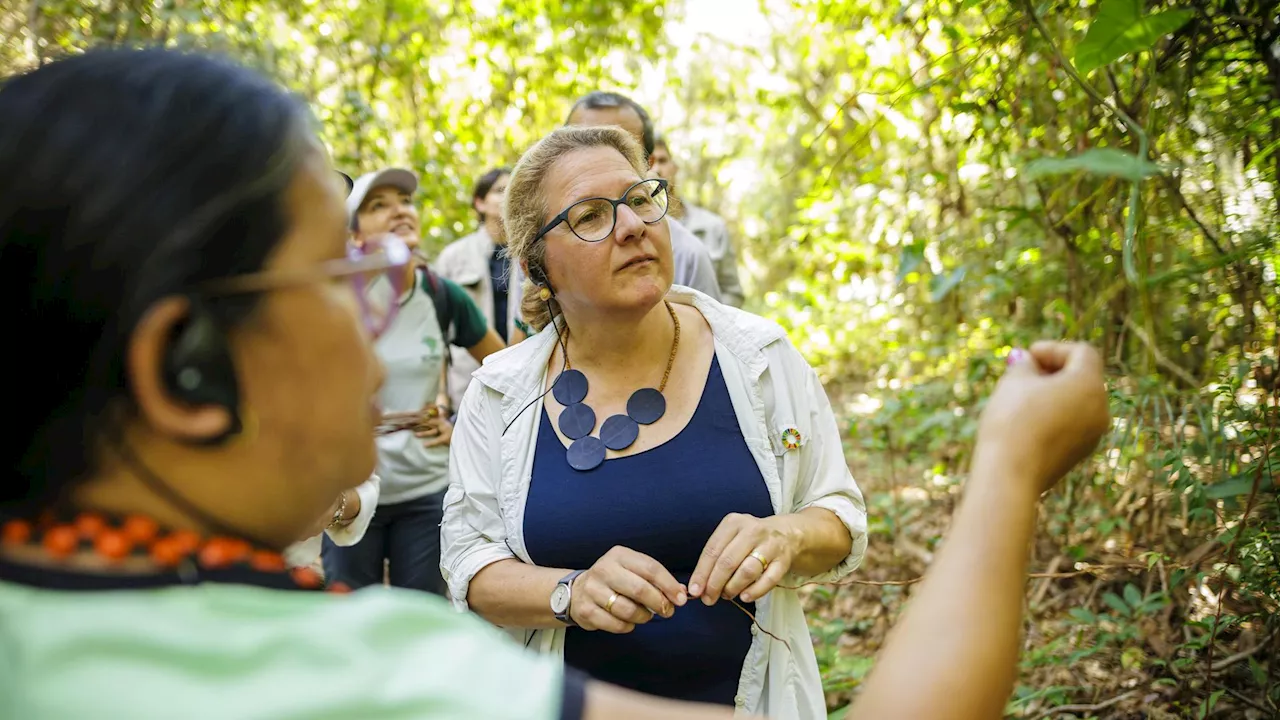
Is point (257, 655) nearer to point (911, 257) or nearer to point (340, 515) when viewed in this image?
point (340, 515)

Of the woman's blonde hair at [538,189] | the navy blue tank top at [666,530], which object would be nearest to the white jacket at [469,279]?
the woman's blonde hair at [538,189]

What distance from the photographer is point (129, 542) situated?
2.47ft

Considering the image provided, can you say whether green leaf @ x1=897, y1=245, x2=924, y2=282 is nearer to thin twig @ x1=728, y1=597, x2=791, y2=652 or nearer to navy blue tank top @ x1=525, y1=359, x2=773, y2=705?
navy blue tank top @ x1=525, y1=359, x2=773, y2=705

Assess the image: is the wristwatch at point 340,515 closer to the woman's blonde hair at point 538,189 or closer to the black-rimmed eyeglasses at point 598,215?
the woman's blonde hair at point 538,189

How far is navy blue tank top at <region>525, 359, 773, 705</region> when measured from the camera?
6.14 feet

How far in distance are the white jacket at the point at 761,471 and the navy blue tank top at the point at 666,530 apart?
4 cm

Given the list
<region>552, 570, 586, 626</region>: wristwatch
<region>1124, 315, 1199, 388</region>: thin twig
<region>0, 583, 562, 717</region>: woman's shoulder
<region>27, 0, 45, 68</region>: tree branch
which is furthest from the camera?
<region>27, 0, 45, 68</region>: tree branch

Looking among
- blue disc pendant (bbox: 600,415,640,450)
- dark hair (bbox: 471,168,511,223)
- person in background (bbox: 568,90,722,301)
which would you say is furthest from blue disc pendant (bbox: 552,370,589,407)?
dark hair (bbox: 471,168,511,223)

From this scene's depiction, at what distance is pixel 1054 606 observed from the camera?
11.9ft

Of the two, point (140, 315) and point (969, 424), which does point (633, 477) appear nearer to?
point (140, 315)

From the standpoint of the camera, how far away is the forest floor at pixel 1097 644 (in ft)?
8.39

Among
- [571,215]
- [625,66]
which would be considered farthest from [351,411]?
[625,66]

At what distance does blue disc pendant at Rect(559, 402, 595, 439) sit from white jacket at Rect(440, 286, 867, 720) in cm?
8

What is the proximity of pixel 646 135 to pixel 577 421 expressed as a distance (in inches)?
71.3
